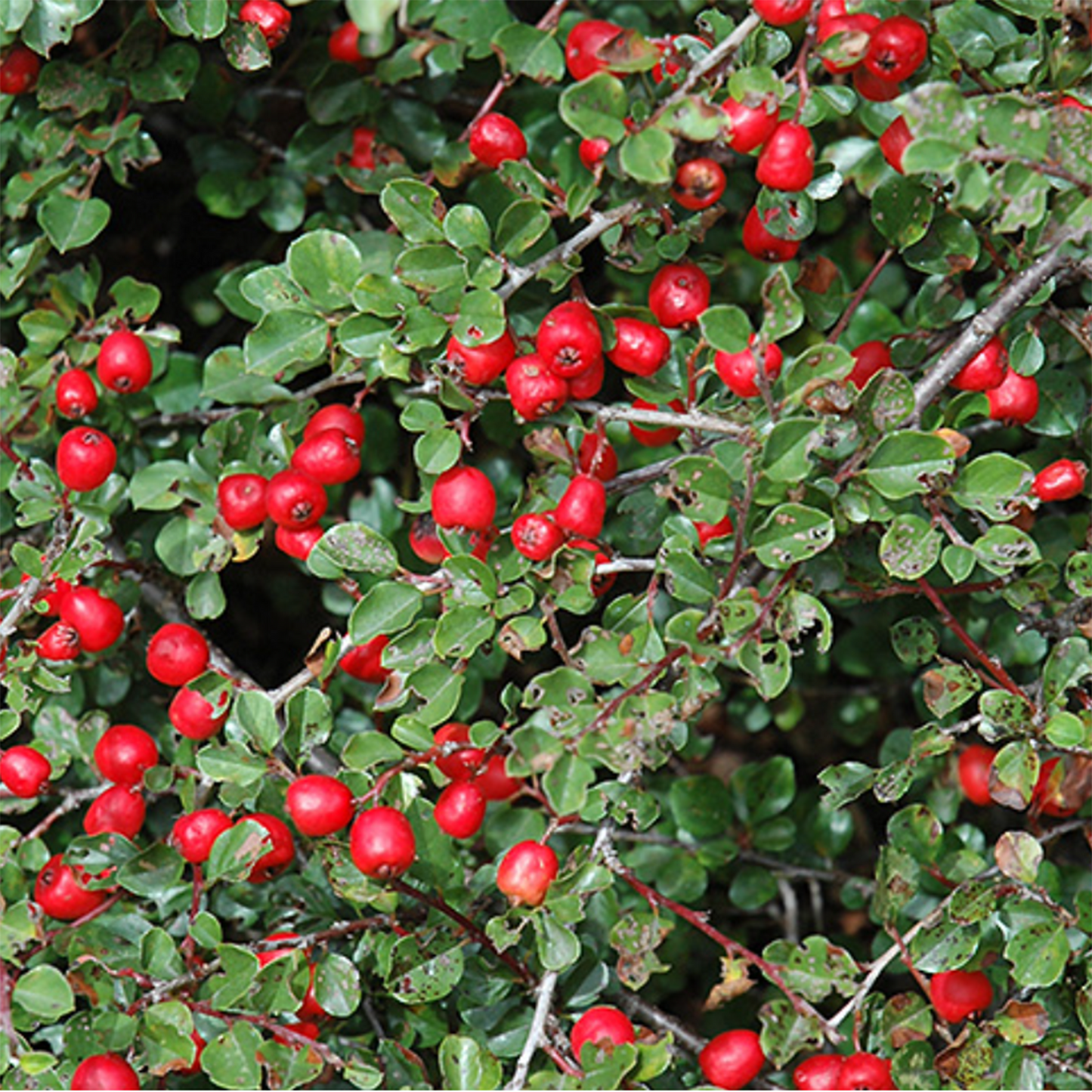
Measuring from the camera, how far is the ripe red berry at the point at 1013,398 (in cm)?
164

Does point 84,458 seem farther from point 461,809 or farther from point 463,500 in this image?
point 461,809

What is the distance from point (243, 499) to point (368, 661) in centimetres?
27

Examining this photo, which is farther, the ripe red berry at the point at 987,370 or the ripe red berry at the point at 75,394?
the ripe red berry at the point at 75,394

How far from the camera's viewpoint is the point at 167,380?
2049 millimetres

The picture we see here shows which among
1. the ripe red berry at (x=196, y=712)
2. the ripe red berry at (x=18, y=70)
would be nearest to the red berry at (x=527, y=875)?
the ripe red berry at (x=196, y=712)

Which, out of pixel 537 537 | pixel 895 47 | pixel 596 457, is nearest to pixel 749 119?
pixel 895 47

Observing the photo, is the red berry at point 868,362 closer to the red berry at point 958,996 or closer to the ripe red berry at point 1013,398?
the ripe red berry at point 1013,398

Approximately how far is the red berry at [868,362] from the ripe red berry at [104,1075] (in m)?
1.20

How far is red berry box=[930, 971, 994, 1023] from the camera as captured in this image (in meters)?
1.61

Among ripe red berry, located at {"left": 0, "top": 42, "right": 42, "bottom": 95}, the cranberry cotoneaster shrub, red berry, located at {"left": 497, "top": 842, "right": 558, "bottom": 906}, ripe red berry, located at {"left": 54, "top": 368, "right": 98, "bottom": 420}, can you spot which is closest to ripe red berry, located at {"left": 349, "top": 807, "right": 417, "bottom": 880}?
the cranberry cotoneaster shrub

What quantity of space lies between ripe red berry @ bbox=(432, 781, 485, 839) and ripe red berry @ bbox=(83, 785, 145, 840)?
44cm

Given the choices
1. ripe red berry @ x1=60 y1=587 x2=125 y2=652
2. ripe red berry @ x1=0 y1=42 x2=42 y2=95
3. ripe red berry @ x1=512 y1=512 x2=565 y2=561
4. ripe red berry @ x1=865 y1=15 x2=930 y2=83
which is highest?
ripe red berry @ x1=865 y1=15 x2=930 y2=83

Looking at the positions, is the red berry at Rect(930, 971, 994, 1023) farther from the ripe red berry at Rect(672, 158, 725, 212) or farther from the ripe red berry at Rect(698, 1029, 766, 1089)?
the ripe red berry at Rect(672, 158, 725, 212)

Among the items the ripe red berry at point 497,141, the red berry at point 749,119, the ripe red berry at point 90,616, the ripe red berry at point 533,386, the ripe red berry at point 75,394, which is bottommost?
the ripe red berry at point 90,616
